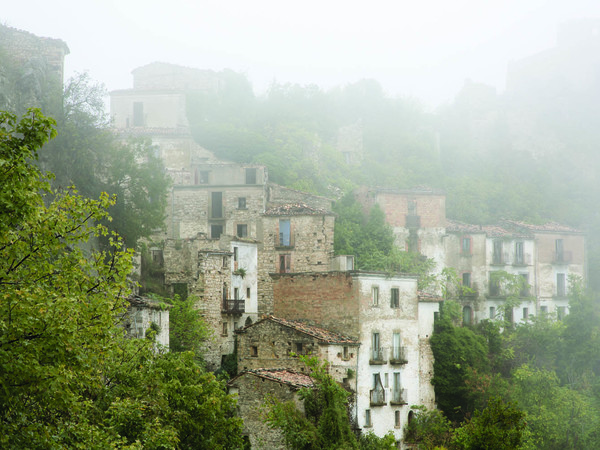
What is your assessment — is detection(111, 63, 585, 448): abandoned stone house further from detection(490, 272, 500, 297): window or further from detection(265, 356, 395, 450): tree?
detection(265, 356, 395, 450): tree

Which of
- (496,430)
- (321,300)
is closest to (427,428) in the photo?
(321,300)

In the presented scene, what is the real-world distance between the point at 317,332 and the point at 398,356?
542cm

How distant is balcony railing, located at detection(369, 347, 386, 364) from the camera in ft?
122

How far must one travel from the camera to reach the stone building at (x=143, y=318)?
27703 mm

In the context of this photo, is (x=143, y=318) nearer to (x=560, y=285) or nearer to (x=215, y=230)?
(x=215, y=230)

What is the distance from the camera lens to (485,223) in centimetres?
6450

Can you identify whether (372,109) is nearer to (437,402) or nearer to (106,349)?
(437,402)

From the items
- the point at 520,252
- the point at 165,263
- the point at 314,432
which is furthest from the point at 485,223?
the point at 314,432

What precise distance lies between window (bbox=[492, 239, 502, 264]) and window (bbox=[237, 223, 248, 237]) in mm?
18060

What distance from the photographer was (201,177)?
168 feet

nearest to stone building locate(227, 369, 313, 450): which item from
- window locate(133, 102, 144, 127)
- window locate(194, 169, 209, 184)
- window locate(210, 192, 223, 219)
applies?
window locate(210, 192, 223, 219)

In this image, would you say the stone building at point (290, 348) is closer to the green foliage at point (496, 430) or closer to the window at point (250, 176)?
the green foliage at point (496, 430)

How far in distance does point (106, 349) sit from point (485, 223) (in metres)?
53.6

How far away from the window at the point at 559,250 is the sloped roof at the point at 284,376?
100 ft
